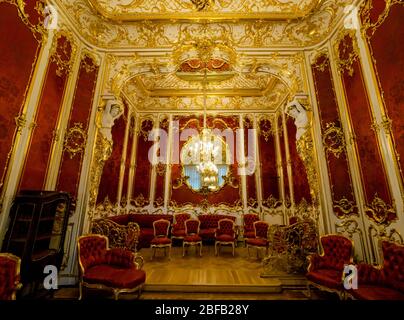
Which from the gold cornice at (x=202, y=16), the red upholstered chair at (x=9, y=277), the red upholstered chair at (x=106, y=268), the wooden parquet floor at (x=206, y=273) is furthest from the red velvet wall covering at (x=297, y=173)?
the red upholstered chair at (x=9, y=277)

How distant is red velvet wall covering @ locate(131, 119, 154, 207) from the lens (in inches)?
311

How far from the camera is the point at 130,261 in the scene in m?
3.58

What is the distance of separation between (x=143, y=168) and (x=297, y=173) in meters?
5.85

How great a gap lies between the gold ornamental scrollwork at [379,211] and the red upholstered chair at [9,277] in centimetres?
514

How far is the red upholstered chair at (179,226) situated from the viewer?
6508 millimetres

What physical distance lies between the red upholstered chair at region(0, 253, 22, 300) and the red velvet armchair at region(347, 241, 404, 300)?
4192 mm

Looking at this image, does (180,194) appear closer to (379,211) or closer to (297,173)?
(297,173)

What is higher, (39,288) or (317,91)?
(317,91)

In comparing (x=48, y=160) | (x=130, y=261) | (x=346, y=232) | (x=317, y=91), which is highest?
(x=317, y=91)

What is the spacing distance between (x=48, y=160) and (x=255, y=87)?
22.5ft

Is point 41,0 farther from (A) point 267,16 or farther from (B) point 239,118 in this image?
(B) point 239,118

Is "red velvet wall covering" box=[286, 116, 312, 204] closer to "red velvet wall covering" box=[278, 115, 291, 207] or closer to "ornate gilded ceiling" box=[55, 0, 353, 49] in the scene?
"red velvet wall covering" box=[278, 115, 291, 207]
